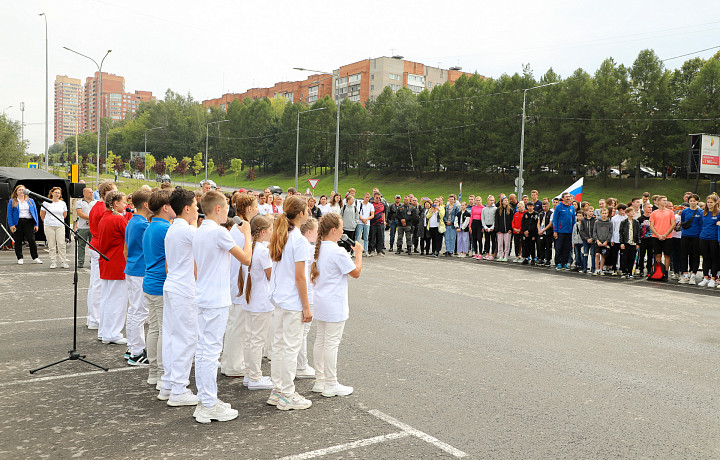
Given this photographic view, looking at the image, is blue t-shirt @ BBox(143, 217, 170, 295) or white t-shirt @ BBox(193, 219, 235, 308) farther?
blue t-shirt @ BBox(143, 217, 170, 295)

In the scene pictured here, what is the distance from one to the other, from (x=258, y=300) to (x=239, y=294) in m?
0.32

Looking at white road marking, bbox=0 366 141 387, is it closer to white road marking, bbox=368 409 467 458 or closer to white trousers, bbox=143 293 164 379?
white trousers, bbox=143 293 164 379

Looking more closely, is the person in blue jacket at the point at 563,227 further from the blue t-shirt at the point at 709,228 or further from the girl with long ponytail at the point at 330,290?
the girl with long ponytail at the point at 330,290

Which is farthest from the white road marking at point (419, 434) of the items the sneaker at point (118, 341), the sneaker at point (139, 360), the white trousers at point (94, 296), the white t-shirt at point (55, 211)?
the white t-shirt at point (55, 211)

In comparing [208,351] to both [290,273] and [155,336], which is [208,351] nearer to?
[290,273]

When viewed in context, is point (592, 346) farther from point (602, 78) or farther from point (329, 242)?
point (602, 78)

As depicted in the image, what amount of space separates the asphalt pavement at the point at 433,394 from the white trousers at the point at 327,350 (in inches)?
8.1

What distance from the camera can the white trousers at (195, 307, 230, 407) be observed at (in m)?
4.87

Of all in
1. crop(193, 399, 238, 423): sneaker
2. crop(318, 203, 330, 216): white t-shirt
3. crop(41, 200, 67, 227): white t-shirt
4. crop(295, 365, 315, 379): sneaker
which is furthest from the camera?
crop(318, 203, 330, 216): white t-shirt

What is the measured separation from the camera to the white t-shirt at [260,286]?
5727 millimetres

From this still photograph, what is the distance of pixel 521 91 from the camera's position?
59281 mm

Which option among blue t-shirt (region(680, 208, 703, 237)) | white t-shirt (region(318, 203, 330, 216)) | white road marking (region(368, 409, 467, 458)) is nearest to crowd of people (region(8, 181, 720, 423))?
white road marking (region(368, 409, 467, 458))

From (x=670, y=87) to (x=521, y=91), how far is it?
14.0 m

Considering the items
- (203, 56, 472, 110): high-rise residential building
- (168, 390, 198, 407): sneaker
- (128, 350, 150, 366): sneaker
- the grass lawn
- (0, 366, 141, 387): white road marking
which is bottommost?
(0, 366, 141, 387): white road marking
